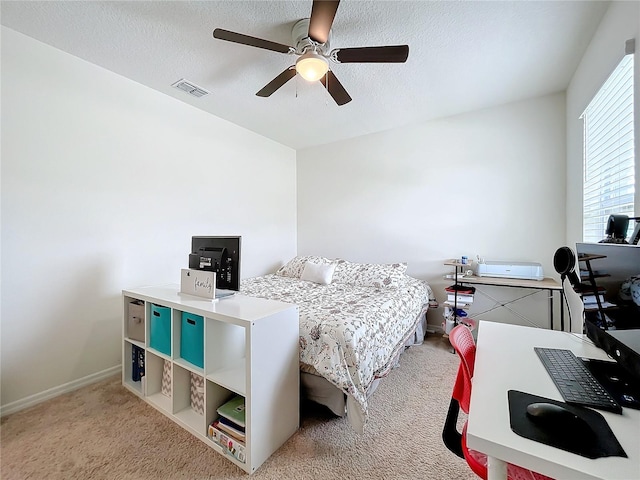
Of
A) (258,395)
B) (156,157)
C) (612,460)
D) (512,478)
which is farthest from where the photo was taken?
(156,157)

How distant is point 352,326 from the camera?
1723 millimetres

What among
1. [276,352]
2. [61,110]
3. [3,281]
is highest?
[61,110]

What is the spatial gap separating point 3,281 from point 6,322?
0.28 metres

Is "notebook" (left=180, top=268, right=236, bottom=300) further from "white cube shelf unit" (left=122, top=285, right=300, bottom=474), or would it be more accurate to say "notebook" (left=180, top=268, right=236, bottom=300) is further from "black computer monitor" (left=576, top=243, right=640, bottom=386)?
"black computer monitor" (left=576, top=243, right=640, bottom=386)

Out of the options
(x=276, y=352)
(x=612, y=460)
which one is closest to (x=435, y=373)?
(x=276, y=352)

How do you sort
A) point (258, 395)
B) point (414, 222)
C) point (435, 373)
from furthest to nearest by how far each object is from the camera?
point (414, 222) → point (435, 373) → point (258, 395)

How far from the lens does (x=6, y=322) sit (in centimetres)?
183

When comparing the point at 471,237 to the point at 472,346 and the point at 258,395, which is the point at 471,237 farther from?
the point at 258,395

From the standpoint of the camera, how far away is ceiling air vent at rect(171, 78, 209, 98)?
247cm

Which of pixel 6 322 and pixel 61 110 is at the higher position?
pixel 61 110

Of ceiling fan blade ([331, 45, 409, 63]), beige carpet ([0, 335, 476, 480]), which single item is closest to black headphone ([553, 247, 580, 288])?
beige carpet ([0, 335, 476, 480])

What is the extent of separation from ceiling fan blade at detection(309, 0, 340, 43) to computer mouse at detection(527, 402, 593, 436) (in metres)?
1.81

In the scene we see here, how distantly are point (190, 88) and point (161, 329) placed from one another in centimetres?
218

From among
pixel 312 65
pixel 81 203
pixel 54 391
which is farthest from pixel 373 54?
Answer: pixel 54 391
